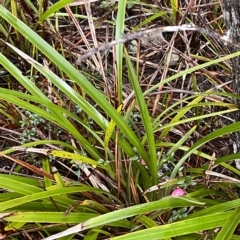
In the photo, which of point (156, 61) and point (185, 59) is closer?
point (185, 59)

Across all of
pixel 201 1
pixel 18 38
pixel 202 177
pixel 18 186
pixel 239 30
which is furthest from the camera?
pixel 201 1

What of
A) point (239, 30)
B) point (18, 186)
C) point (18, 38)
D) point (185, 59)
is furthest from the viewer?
point (18, 38)

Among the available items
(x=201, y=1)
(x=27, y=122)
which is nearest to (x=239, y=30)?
(x=27, y=122)

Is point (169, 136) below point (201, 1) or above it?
below

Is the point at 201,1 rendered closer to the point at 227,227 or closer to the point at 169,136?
the point at 169,136

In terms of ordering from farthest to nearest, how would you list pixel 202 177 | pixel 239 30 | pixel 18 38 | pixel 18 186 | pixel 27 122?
pixel 18 38, pixel 27 122, pixel 202 177, pixel 18 186, pixel 239 30

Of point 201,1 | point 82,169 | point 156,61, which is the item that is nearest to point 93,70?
point 156,61

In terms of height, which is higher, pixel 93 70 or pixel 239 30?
pixel 239 30

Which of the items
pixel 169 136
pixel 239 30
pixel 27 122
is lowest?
pixel 169 136

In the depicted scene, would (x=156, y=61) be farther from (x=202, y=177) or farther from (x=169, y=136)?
(x=202, y=177)
